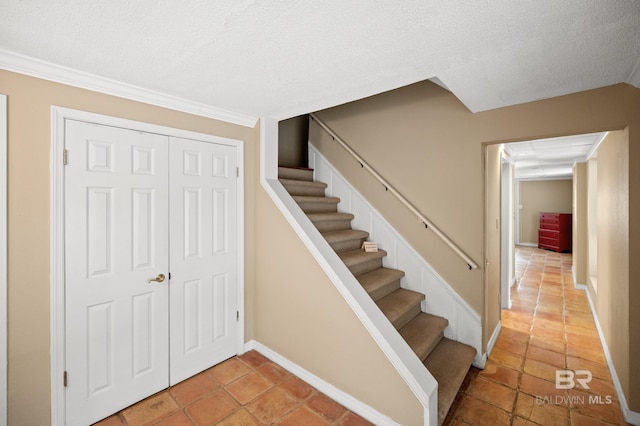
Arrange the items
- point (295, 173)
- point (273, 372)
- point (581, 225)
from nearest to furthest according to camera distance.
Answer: point (273, 372) < point (295, 173) < point (581, 225)

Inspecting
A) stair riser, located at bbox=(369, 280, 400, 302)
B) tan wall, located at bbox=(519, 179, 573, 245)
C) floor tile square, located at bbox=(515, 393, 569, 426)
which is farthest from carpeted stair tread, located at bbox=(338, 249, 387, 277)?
tan wall, located at bbox=(519, 179, 573, 245)

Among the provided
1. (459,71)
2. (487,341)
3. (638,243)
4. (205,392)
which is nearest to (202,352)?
(205,392)

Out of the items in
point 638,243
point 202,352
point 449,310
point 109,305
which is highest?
point 638,243

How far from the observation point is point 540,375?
2588 mm

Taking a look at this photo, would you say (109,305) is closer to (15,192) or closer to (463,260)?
(15,192)

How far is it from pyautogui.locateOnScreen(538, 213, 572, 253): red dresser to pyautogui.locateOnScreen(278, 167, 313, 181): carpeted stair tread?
9.09 metres

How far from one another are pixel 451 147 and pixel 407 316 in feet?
5.61

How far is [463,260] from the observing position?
2.72 m

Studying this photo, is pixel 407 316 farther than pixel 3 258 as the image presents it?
Yes

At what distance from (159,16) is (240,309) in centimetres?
246

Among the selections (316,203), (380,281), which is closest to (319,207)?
(316,203)

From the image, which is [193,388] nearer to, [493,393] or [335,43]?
[493,393]

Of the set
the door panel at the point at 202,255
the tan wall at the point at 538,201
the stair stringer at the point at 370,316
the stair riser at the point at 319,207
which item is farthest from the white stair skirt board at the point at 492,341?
the tan wall at the point at 538,201

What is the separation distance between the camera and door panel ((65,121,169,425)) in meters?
1.89
